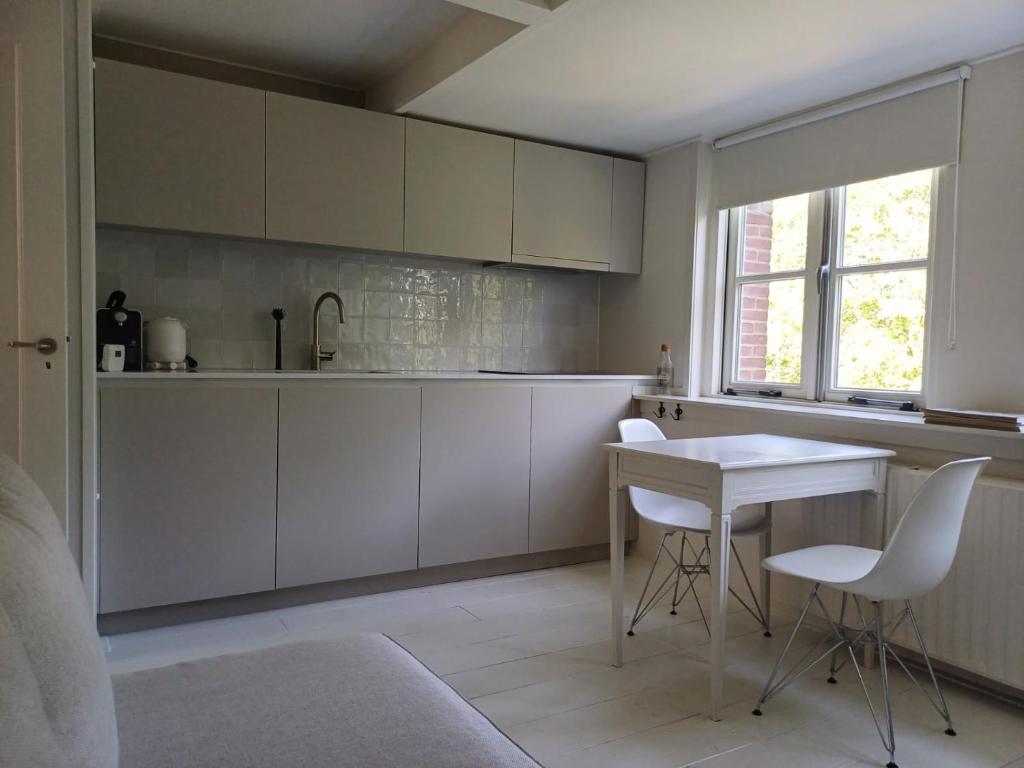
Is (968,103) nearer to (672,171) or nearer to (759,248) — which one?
(759,248)

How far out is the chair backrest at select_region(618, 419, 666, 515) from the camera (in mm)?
3160

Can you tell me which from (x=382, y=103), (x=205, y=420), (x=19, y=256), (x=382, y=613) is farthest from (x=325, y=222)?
(x=382, y=613)

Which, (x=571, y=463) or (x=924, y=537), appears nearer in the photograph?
(x=924, y=537)

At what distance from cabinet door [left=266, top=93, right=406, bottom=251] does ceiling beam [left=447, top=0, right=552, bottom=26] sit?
1.16 m

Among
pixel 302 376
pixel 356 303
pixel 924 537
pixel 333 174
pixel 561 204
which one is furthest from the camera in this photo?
pixel 561 204

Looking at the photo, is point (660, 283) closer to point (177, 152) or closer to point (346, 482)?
point (346, 482)

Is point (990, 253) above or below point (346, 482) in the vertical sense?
above

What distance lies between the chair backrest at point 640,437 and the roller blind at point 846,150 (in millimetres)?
1357

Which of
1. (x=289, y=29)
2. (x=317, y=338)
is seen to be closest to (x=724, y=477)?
(x=317, y=338)

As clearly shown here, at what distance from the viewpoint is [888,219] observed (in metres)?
3.28

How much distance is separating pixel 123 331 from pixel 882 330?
3.25 metres

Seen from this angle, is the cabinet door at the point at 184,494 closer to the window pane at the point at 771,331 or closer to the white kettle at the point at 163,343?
the white kettle at the point at 163,343

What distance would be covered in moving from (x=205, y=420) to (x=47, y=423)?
60cm

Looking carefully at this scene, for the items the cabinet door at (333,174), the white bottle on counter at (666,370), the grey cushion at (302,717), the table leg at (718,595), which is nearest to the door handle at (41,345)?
the cabinet door at (333,174)
